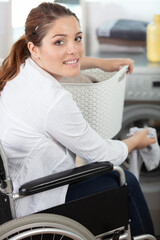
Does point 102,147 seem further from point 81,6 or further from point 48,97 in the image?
point 81,6

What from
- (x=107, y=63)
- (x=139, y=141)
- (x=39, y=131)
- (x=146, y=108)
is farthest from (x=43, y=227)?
(x=146, y=108)

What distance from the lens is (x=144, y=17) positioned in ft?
8.34

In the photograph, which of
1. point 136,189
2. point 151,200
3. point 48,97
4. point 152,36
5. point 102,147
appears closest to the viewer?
point 48,97

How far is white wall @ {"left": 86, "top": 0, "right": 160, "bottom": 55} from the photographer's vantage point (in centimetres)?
254

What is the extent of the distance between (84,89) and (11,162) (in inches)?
17.3

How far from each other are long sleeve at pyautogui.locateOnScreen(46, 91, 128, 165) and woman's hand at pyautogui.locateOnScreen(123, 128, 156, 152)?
0.35ft

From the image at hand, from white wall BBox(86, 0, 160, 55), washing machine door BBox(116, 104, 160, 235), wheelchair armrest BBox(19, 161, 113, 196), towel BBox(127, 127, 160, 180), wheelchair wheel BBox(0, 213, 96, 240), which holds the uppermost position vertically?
white wall BBox(86, 0, 160, 55)

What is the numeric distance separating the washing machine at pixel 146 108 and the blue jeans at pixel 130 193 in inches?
23.5

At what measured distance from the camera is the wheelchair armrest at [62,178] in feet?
4.02

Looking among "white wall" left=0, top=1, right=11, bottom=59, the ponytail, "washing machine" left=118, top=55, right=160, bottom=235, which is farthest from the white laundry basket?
"white wall" left=0, top=1, right=11, bottom=59

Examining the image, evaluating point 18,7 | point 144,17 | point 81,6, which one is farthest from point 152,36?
point 18,7

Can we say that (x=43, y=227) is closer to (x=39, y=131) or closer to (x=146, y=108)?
(x=39, y=131)

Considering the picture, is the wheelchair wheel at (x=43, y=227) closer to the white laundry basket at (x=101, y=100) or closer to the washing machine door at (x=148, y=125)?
the white laundry basket at (x=101, y=100)

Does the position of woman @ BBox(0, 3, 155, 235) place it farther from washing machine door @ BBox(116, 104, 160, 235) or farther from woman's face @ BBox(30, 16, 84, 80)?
washing machine door @ BBox(116, 104, 160, 235)
